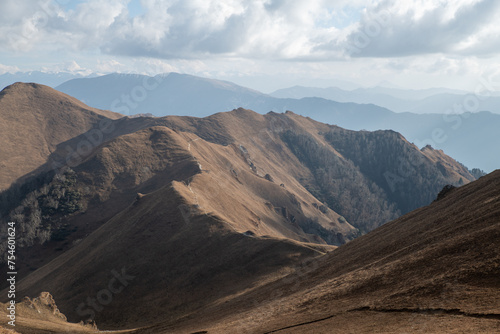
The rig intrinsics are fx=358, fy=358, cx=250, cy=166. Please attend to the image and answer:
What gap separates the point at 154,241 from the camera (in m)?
80.2

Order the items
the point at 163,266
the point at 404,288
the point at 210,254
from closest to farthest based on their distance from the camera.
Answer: the point at 404,288 < the point at 163,266 < the point at 210,254

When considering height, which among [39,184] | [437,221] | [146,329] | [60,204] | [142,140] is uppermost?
[142,140]

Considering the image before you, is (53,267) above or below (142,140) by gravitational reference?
below

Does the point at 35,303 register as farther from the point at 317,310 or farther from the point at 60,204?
the point at 60,204

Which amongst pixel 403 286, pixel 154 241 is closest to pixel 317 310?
pixel 403 286

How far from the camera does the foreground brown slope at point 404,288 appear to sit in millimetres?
22734

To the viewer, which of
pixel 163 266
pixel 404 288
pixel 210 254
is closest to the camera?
pixel 404 288

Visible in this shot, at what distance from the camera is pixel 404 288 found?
27.9m

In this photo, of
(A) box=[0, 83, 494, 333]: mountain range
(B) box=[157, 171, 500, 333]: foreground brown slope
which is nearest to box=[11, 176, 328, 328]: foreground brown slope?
(A) box=[0, 83, 494, 333]: mountain range

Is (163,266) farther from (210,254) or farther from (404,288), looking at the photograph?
(404,288)

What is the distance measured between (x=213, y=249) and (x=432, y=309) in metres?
54.6

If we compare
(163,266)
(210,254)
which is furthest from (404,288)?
(163,266)

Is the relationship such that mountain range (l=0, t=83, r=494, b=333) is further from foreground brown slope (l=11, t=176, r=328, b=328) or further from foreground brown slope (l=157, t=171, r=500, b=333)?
foreground brown slope (l=11, t=176, r=328, b=328)

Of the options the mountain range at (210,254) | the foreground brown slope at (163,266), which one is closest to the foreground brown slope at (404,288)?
the mountain range at (210,254)
